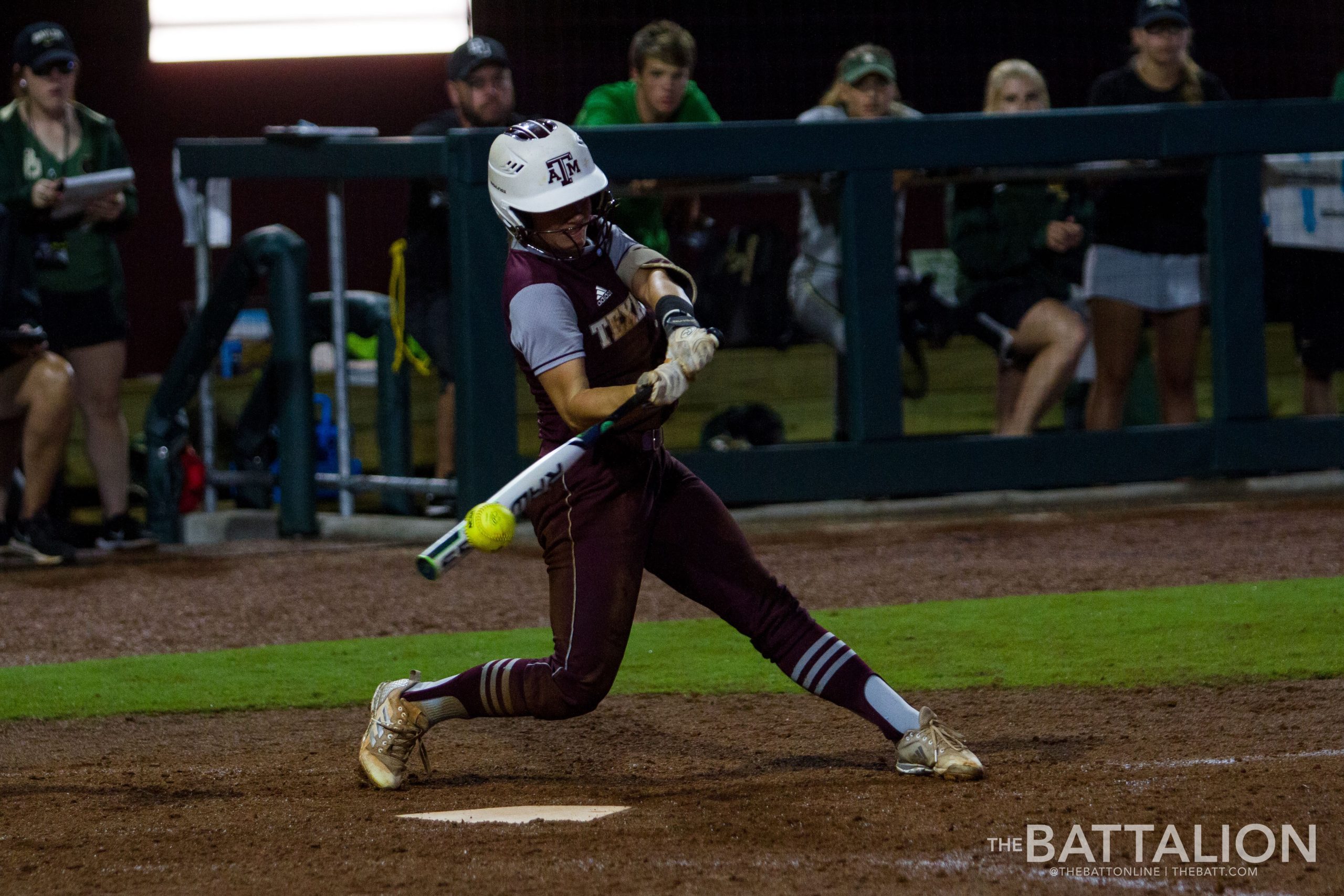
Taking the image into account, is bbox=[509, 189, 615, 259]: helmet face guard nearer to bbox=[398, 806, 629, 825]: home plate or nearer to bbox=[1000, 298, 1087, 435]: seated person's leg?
bbox=[398, 806, 629, 825]: home plate

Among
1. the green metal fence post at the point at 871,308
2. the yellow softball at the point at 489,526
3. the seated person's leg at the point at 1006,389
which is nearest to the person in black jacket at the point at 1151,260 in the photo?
the seated person's leg at the point at 1006,389

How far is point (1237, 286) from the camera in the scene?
316 inches

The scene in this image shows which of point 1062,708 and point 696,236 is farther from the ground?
point 696,236

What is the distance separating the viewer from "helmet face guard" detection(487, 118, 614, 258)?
3744 millimetres

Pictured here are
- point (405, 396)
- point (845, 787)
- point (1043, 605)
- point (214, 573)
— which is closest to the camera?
point (845, 787)

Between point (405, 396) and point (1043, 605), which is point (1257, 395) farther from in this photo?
point (405, 396)

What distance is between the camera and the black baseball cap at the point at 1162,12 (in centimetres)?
774

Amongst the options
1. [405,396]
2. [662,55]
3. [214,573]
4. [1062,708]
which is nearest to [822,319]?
[662,55]

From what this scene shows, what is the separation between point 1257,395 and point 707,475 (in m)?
2.70

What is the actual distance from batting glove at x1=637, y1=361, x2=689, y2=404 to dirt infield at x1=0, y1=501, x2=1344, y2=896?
0.91 metres

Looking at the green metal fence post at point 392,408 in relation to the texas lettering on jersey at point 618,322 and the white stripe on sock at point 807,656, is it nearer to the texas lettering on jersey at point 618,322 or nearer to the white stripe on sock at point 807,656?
the texas lettering on jersey at point 618,322

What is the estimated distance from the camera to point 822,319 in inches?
308

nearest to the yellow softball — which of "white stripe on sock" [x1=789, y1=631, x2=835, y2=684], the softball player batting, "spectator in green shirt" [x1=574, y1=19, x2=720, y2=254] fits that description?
the softball player batting

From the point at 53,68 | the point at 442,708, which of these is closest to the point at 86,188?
the point at 53,68
